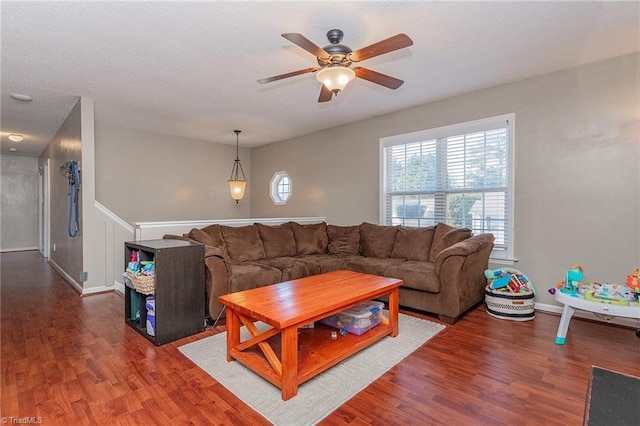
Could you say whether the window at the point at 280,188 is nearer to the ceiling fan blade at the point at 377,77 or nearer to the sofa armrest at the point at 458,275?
the sofa armrest at the point at 458,275

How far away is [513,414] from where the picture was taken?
1.68 metres

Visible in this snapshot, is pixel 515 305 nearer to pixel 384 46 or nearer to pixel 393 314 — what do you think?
pixel 393 314

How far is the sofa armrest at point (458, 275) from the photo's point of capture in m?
2.95

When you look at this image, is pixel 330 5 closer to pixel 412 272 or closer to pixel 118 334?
pixel 412 272

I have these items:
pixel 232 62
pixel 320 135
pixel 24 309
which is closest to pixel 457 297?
pixel 232 62

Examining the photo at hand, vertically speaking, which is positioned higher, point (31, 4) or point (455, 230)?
point (31, 4)

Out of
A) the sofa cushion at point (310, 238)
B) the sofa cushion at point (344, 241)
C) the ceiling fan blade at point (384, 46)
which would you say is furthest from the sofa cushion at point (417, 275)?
the ceiling fan blade at point (384, 46)

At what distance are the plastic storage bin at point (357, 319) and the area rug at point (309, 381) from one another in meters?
0.16

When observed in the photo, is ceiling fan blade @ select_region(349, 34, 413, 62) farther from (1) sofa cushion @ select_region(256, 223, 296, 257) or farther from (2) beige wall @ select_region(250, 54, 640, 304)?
(1) sofa cushion @ select_region(256, 223, 296, 257)

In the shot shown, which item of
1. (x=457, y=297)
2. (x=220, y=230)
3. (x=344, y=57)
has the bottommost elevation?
(x=457, y=297)

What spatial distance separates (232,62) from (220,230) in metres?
1.88

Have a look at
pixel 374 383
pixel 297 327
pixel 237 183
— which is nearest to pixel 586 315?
pixel 374 383

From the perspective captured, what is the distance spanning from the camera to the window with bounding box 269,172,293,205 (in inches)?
249

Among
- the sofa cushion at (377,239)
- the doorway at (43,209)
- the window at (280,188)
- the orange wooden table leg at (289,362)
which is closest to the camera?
the orange wooden table leg at (289,362)
